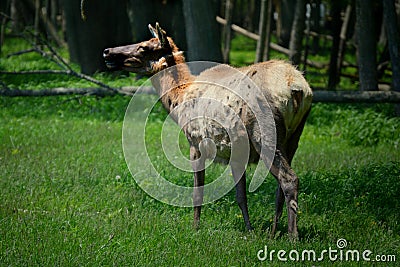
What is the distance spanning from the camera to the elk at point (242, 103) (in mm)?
7191

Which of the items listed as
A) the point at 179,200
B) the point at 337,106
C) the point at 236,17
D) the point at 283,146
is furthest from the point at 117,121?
the point at 236,17

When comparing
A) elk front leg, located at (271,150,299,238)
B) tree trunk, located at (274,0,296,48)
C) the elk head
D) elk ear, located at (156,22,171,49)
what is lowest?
tree trunk, located at (274,0,296,48)

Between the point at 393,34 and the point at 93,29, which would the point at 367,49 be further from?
the point at 93,29

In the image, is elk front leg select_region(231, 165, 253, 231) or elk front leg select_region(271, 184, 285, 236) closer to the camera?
elk front leg select_region(271, 184, 285, 236)

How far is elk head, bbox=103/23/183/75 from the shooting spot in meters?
8.59

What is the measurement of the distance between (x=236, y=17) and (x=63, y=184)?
43.8 m

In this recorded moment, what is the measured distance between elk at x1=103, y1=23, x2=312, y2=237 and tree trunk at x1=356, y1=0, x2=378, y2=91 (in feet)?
22.0

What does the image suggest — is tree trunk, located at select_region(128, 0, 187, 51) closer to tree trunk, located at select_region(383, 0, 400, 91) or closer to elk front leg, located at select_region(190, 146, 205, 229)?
tree trunk, located at select_region(383, 0, 400, 91)

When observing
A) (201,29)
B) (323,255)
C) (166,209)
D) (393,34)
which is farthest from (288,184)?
(201,29)

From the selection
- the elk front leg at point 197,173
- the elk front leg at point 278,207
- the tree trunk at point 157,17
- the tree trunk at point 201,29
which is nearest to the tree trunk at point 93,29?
the tree trunk at point 157,17

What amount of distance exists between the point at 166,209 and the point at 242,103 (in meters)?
1.96

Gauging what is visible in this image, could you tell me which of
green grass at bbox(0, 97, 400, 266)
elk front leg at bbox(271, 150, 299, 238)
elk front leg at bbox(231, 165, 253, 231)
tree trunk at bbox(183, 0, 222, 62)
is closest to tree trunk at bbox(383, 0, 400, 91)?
green grass at bbox(0, 97, 400, 266)

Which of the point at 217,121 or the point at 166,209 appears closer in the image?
the point at 217,121

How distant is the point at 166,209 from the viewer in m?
8.62
